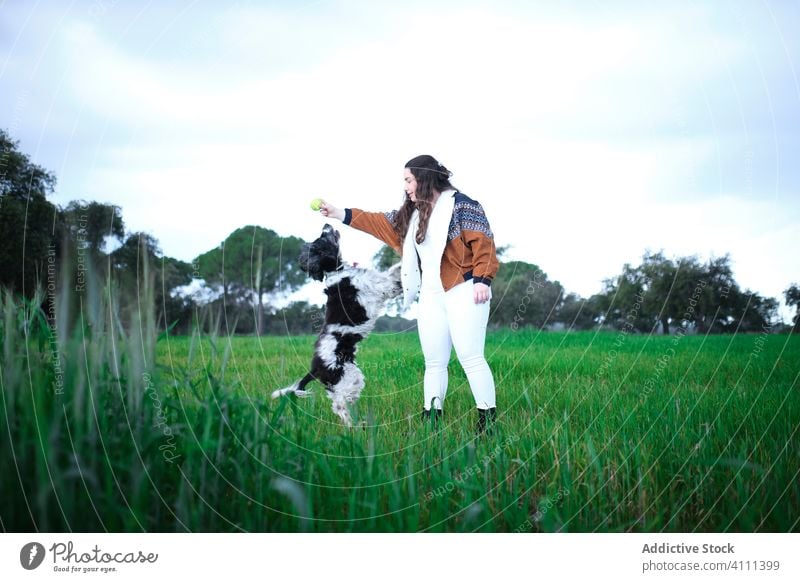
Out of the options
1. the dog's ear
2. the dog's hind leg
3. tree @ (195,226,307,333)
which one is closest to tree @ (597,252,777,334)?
the dog's hind leg

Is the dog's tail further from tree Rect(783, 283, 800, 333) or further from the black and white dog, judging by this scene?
tree Rect(783, 283, 800, 333)

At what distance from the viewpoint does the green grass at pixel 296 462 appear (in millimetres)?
2053

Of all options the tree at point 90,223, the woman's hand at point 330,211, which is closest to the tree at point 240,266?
the woman's hand at point 330,211

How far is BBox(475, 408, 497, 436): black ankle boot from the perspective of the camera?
378cm

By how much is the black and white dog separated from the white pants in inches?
18.8

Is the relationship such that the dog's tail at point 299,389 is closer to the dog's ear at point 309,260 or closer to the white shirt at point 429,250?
the dog's ear at point 309,260

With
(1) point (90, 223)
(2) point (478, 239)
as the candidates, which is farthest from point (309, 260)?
(1) point (90, 223)

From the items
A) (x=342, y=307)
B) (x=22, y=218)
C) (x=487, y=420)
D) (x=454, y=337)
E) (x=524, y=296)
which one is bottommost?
(x=487, y=420)

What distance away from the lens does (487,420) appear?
3.80m

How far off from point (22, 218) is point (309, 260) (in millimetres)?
2090

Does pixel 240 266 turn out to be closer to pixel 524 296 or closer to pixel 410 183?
pixel 410 183

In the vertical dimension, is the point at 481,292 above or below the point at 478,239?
below
